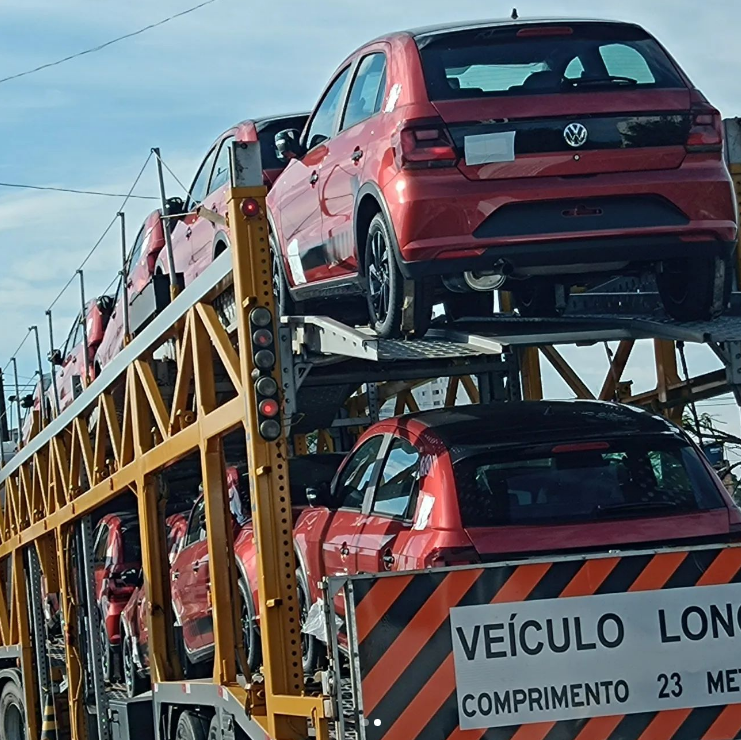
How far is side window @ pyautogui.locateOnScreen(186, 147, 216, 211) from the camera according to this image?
984cm

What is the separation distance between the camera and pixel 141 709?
840 centimetres

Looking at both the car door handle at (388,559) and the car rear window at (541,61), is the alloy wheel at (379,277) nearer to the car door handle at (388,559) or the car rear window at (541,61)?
the car rear window at (541,61)

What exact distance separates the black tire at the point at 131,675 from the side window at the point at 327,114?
3858 mm

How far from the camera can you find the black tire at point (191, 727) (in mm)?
7070

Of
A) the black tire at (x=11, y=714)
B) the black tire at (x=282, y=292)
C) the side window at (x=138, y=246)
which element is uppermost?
the side window at (x=138, y=246)

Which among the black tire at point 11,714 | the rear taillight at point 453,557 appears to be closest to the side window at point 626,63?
the rear taillight at point 453,557

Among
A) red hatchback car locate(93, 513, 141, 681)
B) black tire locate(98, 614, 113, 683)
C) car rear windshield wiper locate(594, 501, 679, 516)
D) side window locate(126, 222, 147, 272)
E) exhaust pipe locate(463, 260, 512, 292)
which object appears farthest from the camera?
side window locate(126, 222, 147, 272)

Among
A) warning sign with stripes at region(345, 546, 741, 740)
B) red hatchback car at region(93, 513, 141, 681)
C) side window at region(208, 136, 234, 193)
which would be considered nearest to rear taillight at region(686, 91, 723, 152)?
warning sign with stripes at region(345, 546, 741, 740)

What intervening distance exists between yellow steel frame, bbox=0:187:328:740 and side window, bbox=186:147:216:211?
1.62 metres

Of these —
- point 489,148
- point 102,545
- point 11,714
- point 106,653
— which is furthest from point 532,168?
point 11,714

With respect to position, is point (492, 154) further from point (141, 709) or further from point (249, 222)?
point (141, 709)

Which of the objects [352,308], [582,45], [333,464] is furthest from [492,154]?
[333,464]

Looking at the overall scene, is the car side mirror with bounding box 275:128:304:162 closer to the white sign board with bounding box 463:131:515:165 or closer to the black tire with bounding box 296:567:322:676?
the white sign board with bounding box 463:131:515:165

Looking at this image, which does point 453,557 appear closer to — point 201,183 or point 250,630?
point 250,630
